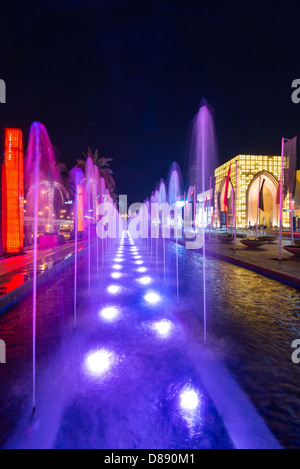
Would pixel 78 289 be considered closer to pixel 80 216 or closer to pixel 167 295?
pixel 167 295

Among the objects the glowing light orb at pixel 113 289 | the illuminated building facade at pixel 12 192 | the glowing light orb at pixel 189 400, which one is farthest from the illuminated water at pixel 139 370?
the illuminated building facade at pixel 12 192

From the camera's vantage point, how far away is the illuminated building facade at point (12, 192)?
40.3 feet

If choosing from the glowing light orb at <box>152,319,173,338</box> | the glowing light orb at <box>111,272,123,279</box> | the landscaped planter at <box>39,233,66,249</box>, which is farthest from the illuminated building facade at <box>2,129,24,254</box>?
the glowing light orb at <box>152,319,173,338</box>

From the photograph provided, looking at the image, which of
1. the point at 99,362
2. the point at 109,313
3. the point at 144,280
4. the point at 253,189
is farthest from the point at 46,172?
the point at 253,189

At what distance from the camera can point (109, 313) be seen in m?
5.39

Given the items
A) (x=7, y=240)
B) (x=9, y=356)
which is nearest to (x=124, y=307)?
(x=9, y=356)

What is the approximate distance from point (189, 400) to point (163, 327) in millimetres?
1944

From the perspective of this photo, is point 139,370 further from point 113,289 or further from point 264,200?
point 264,200

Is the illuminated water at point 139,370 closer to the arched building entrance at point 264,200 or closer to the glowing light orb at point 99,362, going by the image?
the glowing light orb at point 99,362

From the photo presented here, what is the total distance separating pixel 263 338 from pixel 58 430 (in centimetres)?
319

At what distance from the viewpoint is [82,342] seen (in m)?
4.06

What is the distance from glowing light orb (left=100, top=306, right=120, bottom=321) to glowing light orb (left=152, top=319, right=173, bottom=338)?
898 millimetres

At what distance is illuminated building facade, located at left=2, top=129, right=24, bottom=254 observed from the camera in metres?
12.3

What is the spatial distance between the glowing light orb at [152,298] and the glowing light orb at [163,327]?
1.21m
